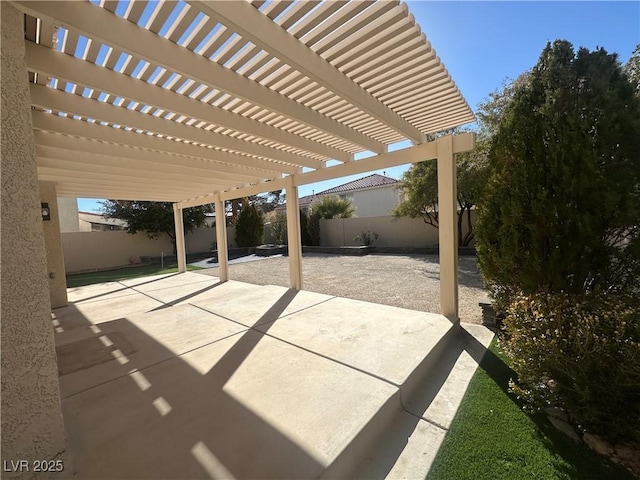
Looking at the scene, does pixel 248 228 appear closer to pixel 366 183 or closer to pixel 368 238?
pixel 368 238

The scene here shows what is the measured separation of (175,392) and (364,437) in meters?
1.94

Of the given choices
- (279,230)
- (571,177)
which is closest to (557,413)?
(571,177)

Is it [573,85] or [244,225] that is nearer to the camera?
[573,85]

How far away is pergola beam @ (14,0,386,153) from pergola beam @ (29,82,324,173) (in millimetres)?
1604

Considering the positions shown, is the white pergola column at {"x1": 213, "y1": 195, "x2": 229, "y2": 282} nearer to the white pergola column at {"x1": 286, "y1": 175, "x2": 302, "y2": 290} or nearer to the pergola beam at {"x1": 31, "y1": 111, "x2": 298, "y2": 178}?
the white pergola column at {"x1": 286, "y1": 175, "x2": 302, "y2": 290}

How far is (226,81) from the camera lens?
312 centimetres

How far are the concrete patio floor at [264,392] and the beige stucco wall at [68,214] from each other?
16348 mm

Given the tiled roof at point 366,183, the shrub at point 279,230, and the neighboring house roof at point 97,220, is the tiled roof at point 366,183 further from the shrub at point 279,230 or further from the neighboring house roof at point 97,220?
the neighboring house roof at point 97,220

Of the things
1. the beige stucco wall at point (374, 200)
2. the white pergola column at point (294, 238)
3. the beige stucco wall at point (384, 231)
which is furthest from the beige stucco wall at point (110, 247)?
the beige stucco wall at point (374, 200)


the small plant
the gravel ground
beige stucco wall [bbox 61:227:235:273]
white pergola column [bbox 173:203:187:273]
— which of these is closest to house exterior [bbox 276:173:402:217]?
the small plant

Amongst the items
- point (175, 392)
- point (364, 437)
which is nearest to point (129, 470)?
point (175, 392)

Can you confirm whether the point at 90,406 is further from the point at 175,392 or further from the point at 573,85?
the point at 573,85

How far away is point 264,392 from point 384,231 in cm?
1661

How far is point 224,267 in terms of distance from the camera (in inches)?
388
